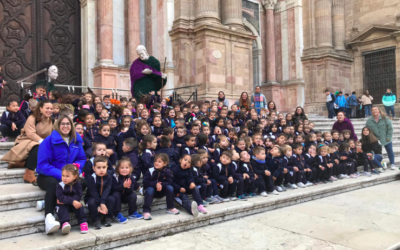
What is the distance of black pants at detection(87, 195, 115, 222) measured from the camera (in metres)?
3.73

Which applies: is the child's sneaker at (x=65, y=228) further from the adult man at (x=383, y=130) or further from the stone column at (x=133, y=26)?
the stone column at (x=133, y=26)

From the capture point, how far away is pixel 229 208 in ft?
15.0

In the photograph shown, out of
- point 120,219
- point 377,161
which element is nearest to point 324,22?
point 377,161

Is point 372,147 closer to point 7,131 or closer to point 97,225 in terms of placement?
point 97,225

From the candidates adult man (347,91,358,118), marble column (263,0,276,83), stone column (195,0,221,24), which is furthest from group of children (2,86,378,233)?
marble column (263,0,276,83)

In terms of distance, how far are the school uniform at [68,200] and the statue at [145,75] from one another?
485 centimetres

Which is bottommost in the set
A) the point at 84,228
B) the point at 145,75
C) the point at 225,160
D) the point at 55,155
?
the point at 84,228

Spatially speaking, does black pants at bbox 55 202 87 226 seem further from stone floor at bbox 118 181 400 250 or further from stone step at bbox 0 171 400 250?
stone floor at bbox 118 181 400 250

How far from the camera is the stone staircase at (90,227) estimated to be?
331 centimetres

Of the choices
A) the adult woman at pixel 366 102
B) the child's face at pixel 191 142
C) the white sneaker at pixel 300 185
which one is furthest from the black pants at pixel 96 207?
the adult woman at pixel 366 102

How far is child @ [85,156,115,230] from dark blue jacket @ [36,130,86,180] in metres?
0.37

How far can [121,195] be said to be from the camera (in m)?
4.12

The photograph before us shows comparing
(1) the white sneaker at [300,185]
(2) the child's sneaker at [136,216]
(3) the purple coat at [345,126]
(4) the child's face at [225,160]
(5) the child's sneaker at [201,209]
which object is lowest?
(1) the white sneaker at [300,185]

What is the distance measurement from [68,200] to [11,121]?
337cm
